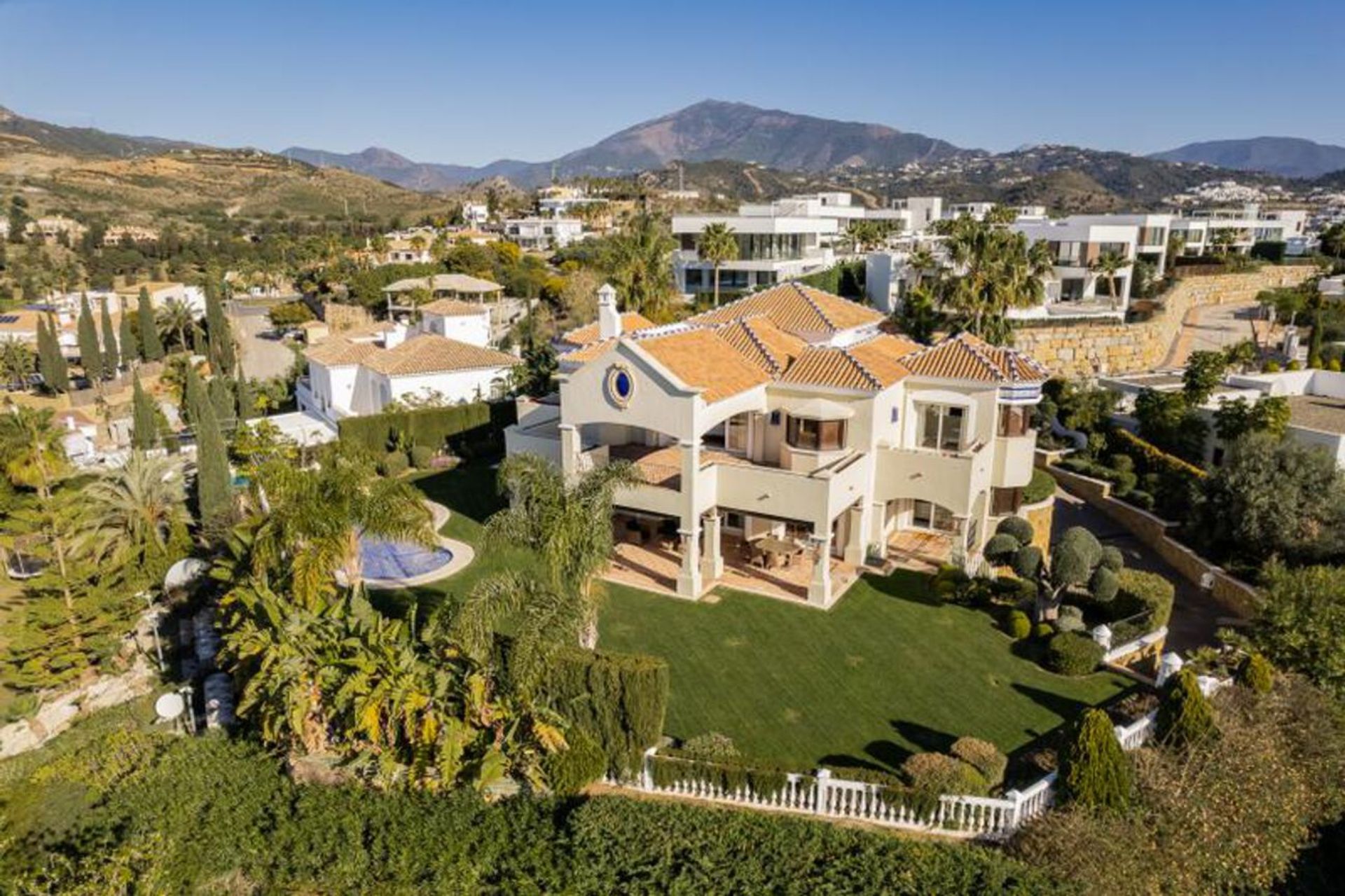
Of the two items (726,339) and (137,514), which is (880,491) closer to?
(726,339)

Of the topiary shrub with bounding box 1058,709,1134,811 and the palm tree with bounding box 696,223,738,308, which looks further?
the palm tree with bounding box 696,223,738,308

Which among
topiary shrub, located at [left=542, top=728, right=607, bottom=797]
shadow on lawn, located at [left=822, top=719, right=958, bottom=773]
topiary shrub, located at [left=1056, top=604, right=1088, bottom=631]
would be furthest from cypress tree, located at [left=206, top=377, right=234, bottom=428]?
topiary shrub, located at [left=1056, top=604, right=1088, bottom=631]

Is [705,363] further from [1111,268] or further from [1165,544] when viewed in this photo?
[1111,268]

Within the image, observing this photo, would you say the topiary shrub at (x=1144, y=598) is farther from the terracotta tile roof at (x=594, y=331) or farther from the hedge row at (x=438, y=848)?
the terracotta tile roof at (x=594, y=331)

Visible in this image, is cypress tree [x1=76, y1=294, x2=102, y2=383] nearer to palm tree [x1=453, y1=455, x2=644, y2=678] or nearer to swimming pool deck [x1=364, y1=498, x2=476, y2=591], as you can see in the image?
swimming pool deck [x1=364, y1=498, x2=476, y2=591]

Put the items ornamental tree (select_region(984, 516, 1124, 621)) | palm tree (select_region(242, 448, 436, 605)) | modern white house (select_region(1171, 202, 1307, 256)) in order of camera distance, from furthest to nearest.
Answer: modern white house (select_region(1171, 202, 1307, 256)) < ornamental tree (select_region(984, 516, 1124, 621)) < palm tree (select_region(242, 448, 436, 605))

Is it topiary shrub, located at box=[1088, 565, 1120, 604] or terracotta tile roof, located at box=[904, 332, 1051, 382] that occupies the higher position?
terracotta tile roof, located at box=[904, 332, 1051, 382]

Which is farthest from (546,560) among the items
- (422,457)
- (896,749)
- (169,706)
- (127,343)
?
(127,343)
